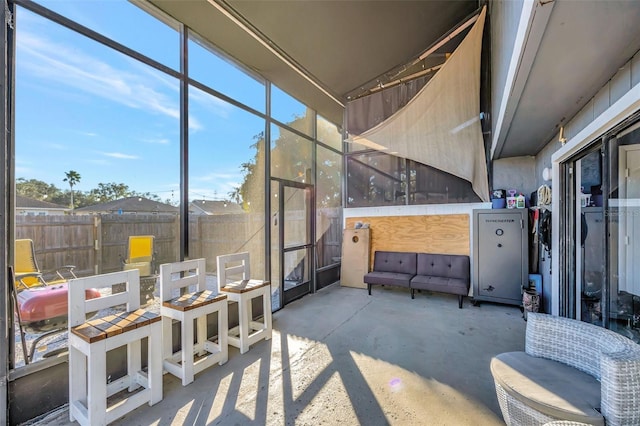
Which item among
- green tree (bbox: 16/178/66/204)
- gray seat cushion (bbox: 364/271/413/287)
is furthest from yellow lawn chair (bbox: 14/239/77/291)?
gray seat cushion (bbox: 364/271/413/287)

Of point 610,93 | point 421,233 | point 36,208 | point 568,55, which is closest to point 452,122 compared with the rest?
point 421,233

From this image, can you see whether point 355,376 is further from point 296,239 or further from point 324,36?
point 324,36

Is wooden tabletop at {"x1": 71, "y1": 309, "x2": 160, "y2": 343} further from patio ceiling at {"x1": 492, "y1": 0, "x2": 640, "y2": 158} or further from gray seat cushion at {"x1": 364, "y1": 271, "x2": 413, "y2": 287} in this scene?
gray seat cushion at {"x1": 364, "y1": 271, "x2": 413, "y2": 287}

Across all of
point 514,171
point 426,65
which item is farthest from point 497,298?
point 426,65

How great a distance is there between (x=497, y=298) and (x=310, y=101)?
4610 millimetres

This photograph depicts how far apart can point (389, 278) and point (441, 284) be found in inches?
33.0

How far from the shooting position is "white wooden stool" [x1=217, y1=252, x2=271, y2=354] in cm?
291

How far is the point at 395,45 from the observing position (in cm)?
510

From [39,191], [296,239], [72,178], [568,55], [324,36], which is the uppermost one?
[324,36]

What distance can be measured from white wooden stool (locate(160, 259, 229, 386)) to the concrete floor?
0.11m

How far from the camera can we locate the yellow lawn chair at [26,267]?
1.93m

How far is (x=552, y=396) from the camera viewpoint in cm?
148

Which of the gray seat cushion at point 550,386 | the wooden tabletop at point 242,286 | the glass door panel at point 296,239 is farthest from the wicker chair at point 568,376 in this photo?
the glass door panel at point 296,239

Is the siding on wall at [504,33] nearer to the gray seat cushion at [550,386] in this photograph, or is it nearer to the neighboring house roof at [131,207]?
the gray seat cushion at [550,386]
